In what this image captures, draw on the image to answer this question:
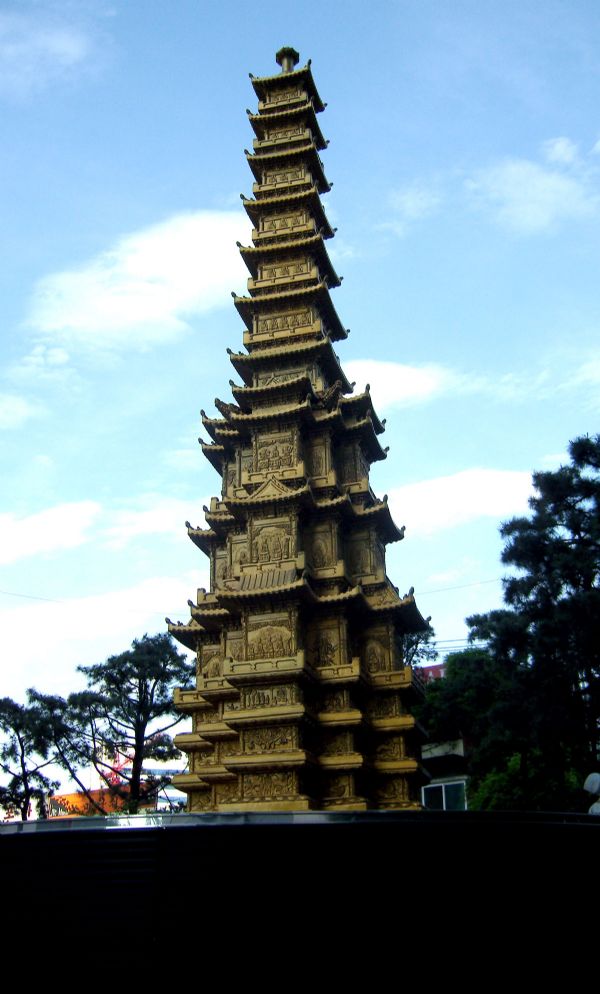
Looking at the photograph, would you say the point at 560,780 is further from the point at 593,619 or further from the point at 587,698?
the point at 593,619

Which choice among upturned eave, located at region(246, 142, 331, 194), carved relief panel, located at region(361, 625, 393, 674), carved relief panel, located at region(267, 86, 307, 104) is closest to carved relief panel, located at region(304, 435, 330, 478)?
carved relief panel, located at region(361, 625, 393, 674)

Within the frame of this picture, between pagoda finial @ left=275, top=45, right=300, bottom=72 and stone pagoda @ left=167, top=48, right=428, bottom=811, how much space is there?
614 cm

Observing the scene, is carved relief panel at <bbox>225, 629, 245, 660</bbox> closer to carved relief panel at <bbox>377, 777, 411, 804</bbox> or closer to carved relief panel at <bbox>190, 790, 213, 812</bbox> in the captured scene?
carved relief panel at <bbox>190, 790, 213, 812</bbox>

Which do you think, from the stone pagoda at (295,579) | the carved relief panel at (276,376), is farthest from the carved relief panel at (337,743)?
the carved relief panel at (276,376)

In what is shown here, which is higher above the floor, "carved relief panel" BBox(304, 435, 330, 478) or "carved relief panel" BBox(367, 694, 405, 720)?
"carved relief panel" BBox(304, 435, 330, 478)

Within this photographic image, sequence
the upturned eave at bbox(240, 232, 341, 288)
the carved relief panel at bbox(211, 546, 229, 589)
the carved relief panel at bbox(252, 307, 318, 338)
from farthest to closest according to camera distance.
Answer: the upturned eave at bbox(240, 232, 341, 288), the carved relief panel at bbox(252, 307, 318, 338), the carved relief panel at bbox(211, 546, 229, 589)

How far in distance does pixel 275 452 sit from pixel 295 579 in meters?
6.35

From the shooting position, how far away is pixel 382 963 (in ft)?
31.8

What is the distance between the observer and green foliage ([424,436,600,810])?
30.6 meters

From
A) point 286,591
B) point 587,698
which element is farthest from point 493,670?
point 286,591

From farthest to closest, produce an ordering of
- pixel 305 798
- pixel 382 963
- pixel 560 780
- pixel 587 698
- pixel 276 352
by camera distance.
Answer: pixel 276 352, pixel 560 780, pixel 587 698, pixel 305 798, pixel 382 963

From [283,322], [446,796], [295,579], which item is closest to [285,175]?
[283,322]

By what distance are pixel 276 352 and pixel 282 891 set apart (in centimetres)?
2932

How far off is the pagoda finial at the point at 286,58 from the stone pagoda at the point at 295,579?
20.1ft
